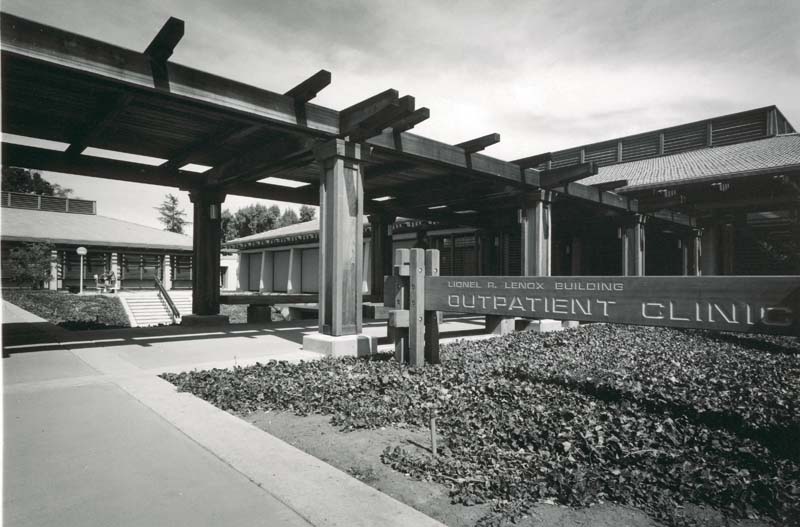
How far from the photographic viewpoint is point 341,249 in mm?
6797

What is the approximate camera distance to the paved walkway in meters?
2.32

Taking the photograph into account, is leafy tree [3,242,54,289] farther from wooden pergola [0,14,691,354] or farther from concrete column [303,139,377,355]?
concrete column [303,139,377,355]

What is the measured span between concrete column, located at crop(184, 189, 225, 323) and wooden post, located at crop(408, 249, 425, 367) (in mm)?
6358

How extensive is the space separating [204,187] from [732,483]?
10063 mm

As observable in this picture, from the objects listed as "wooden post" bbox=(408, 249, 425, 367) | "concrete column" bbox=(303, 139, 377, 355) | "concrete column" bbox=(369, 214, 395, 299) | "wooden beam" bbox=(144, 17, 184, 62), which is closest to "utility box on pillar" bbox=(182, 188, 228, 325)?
"concrete column" bbox=(303, 139, 377, 355)

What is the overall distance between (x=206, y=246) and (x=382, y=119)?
19.0 feet

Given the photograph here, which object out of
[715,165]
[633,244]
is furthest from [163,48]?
[715,165]

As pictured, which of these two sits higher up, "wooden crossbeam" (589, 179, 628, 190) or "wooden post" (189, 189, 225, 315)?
"wooden crossbeam" (589, 179, 628, 190)

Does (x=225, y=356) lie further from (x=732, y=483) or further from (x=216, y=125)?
(x=732, y=483)

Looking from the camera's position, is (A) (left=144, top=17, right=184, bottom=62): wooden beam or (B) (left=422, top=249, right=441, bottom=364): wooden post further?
(B) (left=422, top=249, right=441, bottom=364): wooden post

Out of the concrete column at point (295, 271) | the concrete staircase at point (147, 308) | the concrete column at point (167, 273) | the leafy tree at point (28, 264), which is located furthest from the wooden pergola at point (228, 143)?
the concrete column at point (167, 273)

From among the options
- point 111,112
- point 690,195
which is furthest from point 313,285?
point 111,112

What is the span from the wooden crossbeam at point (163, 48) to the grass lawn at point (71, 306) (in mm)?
11168

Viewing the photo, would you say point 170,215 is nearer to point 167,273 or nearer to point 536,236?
point 167,273
